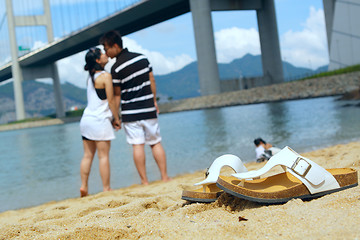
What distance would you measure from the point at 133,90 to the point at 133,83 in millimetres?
52

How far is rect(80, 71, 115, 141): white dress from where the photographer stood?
9.30 feet

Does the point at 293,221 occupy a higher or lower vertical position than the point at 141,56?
lower

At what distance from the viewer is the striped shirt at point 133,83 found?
2906 mm

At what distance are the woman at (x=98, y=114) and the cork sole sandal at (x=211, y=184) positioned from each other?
53.3 inches

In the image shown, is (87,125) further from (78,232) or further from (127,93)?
(78,232)

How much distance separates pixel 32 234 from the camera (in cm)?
141

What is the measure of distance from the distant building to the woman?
76.7 ft

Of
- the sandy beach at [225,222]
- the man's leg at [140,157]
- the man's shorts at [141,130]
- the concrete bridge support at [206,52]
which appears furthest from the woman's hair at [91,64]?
the concrete bridge support at [206,52]

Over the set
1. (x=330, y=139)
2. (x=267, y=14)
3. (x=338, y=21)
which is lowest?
(x=330, y=139)

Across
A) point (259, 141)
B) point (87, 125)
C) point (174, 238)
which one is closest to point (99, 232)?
point (174, 238)

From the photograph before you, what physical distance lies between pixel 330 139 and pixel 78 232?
3.94 m

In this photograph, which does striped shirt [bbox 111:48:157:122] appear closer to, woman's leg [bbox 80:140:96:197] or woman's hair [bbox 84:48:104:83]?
woman's hair [bbox 84:48:104:83]

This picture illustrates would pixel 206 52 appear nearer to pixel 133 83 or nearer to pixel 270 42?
pixel 270 42

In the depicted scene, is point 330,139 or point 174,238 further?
point 330,139
